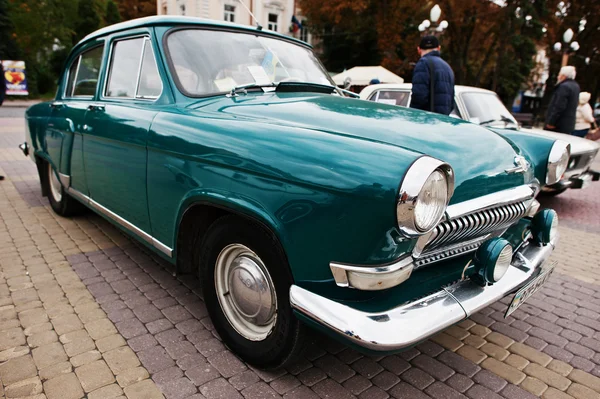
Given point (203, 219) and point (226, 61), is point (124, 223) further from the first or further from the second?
point (226, 61)

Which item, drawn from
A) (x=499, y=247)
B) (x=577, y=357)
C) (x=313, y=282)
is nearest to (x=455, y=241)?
(x=499, y=247)

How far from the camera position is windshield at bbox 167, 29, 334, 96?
2.80m

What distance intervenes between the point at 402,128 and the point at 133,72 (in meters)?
2.08

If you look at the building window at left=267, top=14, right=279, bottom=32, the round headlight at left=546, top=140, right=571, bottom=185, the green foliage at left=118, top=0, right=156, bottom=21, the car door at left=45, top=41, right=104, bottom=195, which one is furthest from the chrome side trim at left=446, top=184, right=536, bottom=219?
the green foliage at left=118, top=0, right=156, bottom=21

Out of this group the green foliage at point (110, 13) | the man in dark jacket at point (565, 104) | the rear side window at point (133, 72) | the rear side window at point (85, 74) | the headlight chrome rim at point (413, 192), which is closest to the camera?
the headlight chrome rim at point (413, 192)

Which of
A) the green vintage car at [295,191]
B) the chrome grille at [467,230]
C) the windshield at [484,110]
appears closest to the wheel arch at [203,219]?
the green vintage car at [295,191]

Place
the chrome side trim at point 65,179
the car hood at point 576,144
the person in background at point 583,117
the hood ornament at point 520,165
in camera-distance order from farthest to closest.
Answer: the person in background at point 583,117
the car hood at point 576,144
the chrome side trim at point 65,179
the hood ornament at point 520,165

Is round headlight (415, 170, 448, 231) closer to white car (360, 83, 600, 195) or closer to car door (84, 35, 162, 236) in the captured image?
car door (84, 35, 162, 236)

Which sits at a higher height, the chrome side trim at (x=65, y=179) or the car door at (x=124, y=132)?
the car door at (x=124, y=132)

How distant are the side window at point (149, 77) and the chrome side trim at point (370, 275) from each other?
5.99 feet

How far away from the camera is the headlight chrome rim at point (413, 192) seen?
5.33 feet

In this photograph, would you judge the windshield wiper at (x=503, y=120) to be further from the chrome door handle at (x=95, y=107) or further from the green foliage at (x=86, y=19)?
the green foliage at (x=86, y=19)

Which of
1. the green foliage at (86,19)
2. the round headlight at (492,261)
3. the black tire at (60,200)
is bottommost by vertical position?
the black tire at (60,200)

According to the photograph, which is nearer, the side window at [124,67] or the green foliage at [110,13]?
the side window at [124,67]
